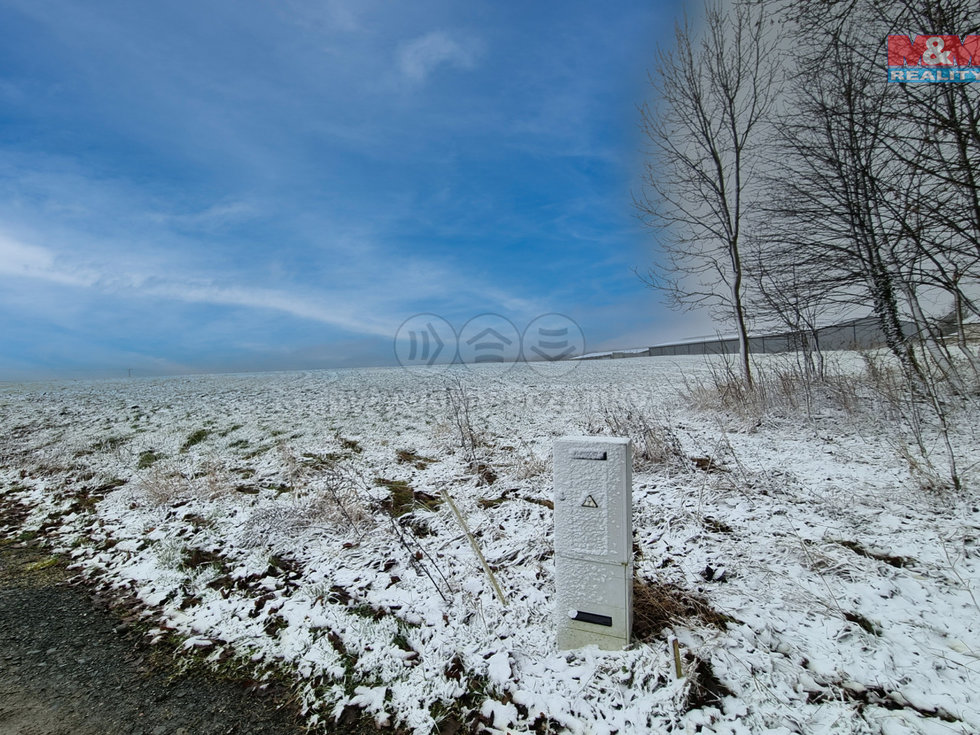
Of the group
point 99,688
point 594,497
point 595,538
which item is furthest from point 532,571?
point 99,688

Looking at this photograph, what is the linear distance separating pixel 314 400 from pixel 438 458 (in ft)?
23.8

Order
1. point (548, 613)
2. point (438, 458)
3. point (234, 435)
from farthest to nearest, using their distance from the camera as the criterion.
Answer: point (234, 435)
point (438, 458)
point (548, 613)

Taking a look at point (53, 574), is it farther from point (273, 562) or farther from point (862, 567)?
point (862, 567)

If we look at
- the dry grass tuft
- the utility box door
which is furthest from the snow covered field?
the utility box door

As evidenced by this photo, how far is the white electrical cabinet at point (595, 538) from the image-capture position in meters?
2.84

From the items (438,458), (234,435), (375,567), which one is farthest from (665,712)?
(234,435)

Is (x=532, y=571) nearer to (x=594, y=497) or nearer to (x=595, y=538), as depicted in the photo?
(x=595, y=538)

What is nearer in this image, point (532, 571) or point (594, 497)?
point (594, 497)

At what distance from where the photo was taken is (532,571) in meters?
3.95

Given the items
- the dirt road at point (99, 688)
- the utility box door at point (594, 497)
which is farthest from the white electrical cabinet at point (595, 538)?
the dirt road at point (99, 688)

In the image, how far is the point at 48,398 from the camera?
1568 cm

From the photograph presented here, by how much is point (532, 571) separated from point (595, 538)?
1.27 metres

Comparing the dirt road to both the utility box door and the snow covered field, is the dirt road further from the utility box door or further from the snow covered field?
the utility box door

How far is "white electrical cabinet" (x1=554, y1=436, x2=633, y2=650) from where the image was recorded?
9.30 feet
